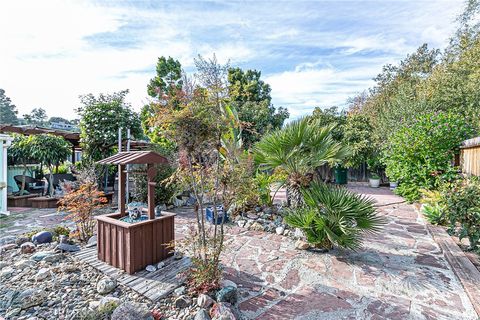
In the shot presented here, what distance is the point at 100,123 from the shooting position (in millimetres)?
9273

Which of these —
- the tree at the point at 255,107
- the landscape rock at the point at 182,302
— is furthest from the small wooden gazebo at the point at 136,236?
the tree at the point at 255,107

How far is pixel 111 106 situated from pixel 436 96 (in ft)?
46.2

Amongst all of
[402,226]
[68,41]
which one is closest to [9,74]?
[68,41]

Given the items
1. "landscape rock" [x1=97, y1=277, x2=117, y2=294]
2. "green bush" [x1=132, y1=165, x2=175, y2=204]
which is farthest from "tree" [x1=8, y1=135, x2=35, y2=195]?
"landscape rock" [x1=97, y1=277, x2=117, y2=294]

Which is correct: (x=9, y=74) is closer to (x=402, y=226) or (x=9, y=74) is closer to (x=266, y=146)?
(x=266, y=146)

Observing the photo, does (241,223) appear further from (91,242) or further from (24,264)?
(24,264)

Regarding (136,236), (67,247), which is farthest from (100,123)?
(136,236)

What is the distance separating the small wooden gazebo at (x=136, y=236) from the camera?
368 centimetres

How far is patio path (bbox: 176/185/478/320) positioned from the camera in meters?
2.97

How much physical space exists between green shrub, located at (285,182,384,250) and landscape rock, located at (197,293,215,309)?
2.29 meters

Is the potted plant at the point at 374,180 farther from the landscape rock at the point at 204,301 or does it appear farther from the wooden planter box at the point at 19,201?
Answer: the wooden planter box at the point at 19,201

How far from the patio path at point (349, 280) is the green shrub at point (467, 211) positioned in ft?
1.93

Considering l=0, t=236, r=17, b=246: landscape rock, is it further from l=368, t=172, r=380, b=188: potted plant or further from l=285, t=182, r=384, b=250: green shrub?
l=368, t=172, r=380, b=188: potted plant

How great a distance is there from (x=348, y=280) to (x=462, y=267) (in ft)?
6.68
